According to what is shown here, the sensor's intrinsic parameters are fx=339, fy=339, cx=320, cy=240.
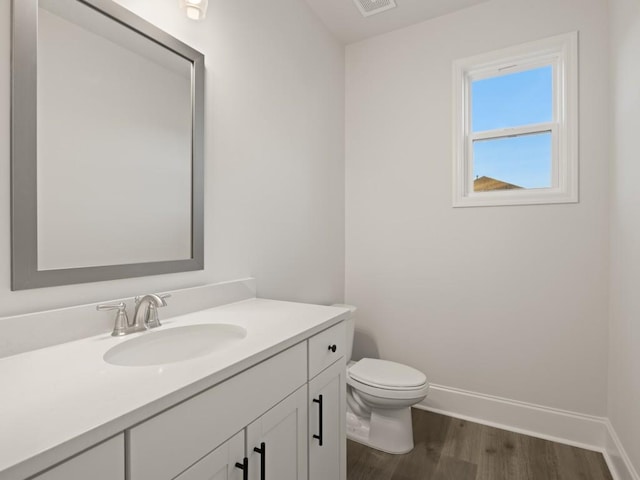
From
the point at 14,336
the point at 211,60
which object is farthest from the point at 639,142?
the point at 14,336

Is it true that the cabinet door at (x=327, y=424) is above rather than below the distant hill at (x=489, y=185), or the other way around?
below

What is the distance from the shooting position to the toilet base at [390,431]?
1.88 meters

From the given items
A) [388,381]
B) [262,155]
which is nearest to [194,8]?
[262,155]

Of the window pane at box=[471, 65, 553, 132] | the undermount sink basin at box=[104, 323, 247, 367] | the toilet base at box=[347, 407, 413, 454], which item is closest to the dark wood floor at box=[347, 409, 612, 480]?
the toilet base at box=[347, 407, 413, 454]

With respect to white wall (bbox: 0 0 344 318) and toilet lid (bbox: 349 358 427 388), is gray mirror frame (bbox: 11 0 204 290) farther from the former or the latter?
toilet lid (bbox: 349 358 427 388)

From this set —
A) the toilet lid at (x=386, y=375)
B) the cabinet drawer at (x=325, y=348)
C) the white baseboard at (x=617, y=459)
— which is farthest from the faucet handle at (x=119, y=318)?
the white baseboard at (x=617, y=459)

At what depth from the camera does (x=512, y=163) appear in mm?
2229

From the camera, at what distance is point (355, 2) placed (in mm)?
2168

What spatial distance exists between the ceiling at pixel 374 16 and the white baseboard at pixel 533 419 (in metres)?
2.56

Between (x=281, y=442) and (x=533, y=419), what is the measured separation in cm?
183

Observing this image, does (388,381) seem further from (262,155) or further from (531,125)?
(531,125)

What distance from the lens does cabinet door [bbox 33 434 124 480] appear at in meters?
0.51

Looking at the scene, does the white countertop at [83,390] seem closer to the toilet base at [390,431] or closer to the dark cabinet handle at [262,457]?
the dark cabinet handle at [262,457]

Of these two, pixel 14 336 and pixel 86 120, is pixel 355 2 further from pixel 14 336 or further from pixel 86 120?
pixel 14 336
